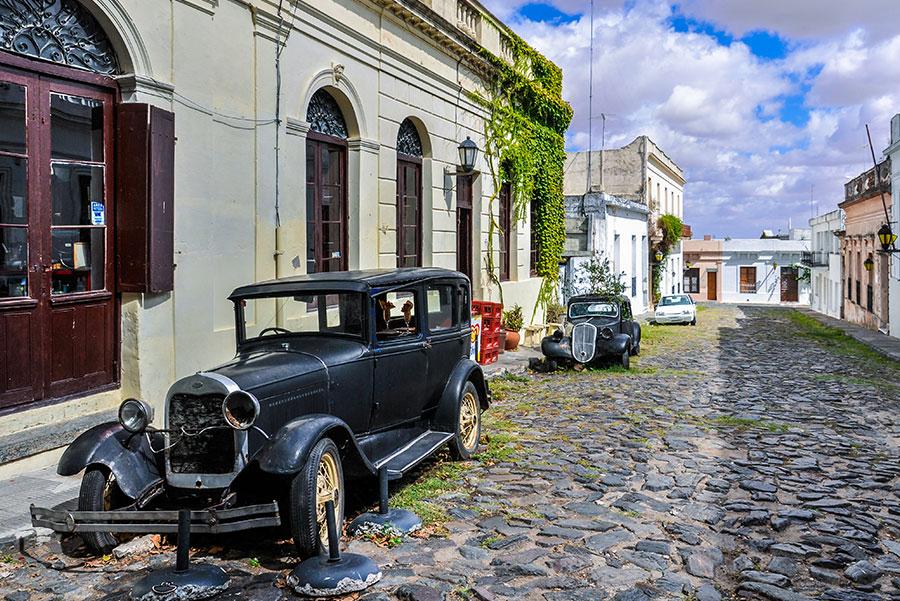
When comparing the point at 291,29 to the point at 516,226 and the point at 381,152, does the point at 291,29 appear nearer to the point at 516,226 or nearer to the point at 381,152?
the point at 381,152

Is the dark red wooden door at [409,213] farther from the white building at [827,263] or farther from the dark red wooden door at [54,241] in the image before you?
the white building at [827,263]

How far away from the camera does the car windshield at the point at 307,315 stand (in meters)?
6.21

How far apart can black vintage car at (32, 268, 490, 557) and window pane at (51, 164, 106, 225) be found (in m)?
1.91

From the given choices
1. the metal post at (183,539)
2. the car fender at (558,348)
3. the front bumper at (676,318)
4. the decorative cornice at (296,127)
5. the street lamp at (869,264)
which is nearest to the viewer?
the metal post at (183,539)

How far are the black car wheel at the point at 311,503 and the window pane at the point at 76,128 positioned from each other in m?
3.88

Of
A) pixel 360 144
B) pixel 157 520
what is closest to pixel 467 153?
pixel 360 144

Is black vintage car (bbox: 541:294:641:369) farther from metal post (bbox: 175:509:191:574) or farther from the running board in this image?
metal post (bbox: 175:509:191:574)

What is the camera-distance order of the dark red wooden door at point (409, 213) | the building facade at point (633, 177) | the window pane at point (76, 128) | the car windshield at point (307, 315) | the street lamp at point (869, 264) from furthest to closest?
1. the building facade at point (633, 177)
2. the street lamp at point (869, 264)
3. the dark red wooden door at point (409, 213)
4. the window pane at point (76, 128)
5. the car windshield at point (307, 315)

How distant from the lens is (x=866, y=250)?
94.5 ft

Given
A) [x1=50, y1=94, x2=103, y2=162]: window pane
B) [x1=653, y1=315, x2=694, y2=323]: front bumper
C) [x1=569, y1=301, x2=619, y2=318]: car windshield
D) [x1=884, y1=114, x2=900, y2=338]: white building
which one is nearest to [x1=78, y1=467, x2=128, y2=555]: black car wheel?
[x1=50, y1=94, x2=103, y2=162]: window pane

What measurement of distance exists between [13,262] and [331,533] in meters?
3.89

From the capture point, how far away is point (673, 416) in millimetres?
9758

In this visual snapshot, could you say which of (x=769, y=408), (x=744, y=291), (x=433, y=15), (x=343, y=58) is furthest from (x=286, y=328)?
(x=744, y=291)

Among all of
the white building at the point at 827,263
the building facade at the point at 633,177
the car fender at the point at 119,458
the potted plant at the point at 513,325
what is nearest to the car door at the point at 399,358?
the car fender at the point at 119,458
